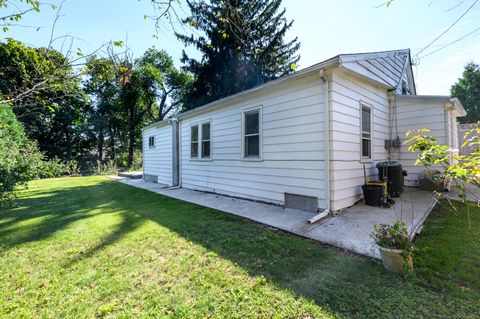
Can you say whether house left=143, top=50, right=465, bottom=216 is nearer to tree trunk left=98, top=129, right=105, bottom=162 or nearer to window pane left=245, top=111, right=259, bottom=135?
window pane left=245, top=111, right=259, bottom=135

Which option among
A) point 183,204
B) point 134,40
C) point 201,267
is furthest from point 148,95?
point 201,267

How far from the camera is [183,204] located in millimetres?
6129

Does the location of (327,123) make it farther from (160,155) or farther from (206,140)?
(160,155)

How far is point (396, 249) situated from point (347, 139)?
281cm

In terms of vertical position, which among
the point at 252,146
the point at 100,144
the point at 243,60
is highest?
the point at 243,60

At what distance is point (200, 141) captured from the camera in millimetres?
8094

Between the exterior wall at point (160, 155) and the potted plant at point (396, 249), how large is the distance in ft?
28.2

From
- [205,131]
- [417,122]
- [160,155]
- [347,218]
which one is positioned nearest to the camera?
[347,218]

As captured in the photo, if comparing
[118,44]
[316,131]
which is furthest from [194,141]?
[118,44]

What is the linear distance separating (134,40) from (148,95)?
75.0 feet

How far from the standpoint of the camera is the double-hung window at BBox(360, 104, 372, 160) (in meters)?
5.46

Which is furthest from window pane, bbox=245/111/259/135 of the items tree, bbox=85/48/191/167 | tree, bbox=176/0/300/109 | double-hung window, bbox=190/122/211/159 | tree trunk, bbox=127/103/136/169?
tree trunk, bbox=127/103/136/169

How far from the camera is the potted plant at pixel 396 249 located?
2.38 m

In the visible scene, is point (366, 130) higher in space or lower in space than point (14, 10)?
lower
